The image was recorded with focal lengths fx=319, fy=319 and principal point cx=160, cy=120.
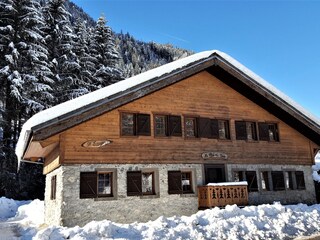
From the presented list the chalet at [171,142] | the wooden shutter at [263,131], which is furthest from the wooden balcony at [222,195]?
the wooden shutter at [263,131]

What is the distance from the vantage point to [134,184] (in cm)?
1460

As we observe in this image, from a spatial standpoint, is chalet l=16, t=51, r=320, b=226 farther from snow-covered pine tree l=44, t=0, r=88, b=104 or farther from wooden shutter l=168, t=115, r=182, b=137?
snow-covered pine tree l=44, t=0, r=88, b=104

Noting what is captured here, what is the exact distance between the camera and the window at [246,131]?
18359 millimetres

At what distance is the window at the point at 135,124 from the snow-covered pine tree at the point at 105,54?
19126mm

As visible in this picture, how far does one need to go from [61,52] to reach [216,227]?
26745 mm

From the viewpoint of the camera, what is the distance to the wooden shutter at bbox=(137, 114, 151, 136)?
1551 cm

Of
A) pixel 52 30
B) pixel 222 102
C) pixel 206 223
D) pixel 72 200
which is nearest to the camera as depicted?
pixel 206 223

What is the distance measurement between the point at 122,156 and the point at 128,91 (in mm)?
2999

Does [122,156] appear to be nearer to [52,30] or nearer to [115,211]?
[115,211]

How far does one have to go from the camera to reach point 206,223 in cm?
1229

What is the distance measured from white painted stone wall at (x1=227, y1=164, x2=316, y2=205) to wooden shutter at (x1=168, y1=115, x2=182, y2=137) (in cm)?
352

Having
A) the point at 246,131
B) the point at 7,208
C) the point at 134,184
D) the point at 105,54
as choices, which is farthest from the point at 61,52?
the point at 134,184

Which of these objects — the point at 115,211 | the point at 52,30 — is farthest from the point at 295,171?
the point at 52,30

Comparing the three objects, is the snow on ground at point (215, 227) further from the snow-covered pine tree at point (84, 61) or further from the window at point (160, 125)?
the snow-covered pine tree at point (84, 61)
